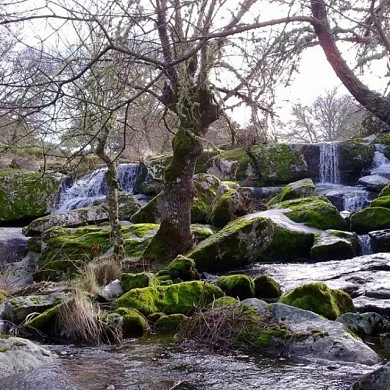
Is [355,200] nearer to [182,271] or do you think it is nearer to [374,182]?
[374,182]

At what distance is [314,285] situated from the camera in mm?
6559

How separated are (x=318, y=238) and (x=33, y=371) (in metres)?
6.93

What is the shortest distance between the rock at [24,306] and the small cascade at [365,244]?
608 cm

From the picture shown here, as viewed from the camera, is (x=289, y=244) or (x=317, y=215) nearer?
(x=289, y=244)

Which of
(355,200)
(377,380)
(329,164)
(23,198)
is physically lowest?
(377,380)

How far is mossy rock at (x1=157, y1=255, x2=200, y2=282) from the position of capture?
8469 mm

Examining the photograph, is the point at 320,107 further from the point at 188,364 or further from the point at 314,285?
the point at 188,364

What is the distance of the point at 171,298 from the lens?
7078 millimetres

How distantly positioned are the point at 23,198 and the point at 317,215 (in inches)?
407

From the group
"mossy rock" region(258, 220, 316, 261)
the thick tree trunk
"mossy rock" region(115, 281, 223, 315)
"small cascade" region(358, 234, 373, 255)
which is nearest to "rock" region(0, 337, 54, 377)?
"mossy rock" region(115, 281, 223, 315)

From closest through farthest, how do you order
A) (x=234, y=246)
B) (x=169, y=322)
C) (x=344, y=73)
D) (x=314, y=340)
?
1. (x=344, y=73)
2. (x=314, y=340)
3. (x=169, y=322)
4. (x=234, y=246)

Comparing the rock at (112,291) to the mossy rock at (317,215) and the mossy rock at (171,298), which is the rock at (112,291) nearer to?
the mossy rock at (171,298)

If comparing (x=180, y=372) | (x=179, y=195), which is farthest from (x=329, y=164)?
(x=180, y=372)

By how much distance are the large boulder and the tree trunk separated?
873 centimetres
